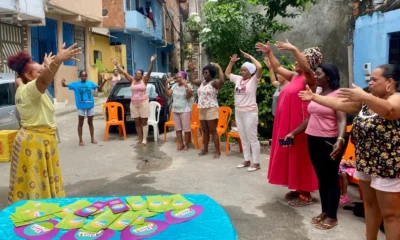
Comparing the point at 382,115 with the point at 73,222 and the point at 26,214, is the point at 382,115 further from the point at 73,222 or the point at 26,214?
the point at 26,214

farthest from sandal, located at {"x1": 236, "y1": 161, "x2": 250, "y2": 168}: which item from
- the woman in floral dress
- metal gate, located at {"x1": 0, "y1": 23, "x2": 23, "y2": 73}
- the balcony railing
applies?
the balcony railing

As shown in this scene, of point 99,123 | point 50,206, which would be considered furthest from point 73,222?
point 99,123

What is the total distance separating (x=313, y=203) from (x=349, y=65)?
576 centimetres

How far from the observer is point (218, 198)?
4906mm

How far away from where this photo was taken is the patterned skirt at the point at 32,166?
11.6ft

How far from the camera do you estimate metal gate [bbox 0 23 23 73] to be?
476 inches

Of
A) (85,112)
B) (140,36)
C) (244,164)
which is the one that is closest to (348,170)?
(244,164)

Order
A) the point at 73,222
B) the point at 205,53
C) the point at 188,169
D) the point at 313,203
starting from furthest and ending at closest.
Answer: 1. the point at 205,53
2. the point at 188,169
3. the point at 313,203
4. the point at 73,222

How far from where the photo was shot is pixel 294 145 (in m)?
4.38

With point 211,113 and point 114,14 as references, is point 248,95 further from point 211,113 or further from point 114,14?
point 114,14

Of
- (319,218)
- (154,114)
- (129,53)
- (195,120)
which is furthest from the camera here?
(129,53)

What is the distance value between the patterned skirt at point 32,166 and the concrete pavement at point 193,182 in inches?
61.3

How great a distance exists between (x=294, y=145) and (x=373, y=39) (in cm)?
523

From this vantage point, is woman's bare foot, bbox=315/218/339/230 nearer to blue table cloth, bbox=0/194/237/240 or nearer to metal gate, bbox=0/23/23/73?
blue table cloth, bbox=0/194/237/240
